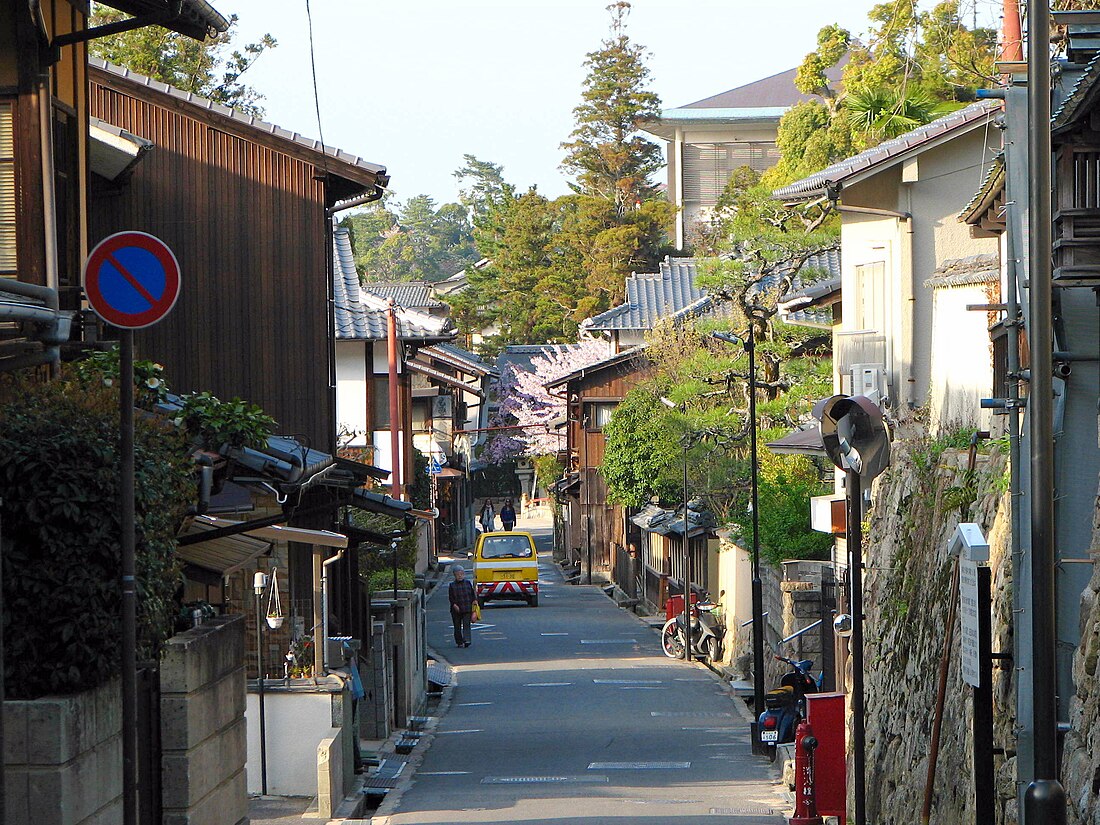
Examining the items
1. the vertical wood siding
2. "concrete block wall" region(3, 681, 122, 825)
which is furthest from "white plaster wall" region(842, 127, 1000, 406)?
"concrete block wall" region(3, 681, 122, 825)

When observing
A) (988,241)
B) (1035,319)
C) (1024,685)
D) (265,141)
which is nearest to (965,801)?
(1024,685)

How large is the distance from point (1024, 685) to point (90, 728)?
656 cm

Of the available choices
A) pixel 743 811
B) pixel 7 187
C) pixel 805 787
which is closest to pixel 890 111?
pixel 743 811

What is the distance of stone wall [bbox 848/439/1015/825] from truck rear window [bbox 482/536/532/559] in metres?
28.0

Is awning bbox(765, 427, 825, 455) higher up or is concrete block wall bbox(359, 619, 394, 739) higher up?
awning bbox(765, 427, 825, 455)

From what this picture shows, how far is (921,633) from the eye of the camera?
14.0 metres

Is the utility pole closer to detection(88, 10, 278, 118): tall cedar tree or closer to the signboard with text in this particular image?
the signboard with text

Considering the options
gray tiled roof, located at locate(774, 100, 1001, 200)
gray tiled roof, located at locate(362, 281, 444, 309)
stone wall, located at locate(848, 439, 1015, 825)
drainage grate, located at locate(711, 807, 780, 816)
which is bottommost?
drainage grate, located at locate(711, 807, 780, 816)

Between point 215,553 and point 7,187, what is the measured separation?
3349mm

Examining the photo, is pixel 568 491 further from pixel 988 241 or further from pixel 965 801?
pixel 965 801

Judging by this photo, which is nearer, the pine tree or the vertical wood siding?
the vertical wood siding

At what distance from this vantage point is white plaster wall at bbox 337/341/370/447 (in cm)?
3077

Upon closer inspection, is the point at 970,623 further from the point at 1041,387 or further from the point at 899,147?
the point at 899,147

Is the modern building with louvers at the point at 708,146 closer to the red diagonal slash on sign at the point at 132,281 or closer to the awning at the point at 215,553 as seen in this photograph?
the awning at the point at 215,553
